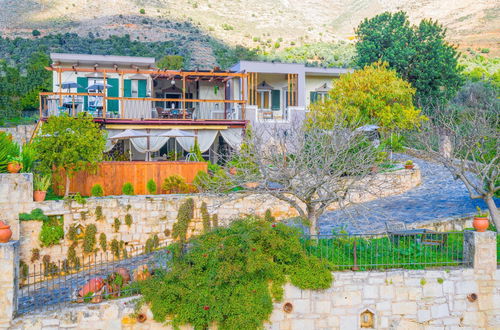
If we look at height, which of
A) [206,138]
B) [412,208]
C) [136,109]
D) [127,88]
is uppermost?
[127,88]

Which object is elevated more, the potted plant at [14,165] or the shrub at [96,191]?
the potted plant at [14,165]

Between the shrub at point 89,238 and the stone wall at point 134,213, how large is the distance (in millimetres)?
186

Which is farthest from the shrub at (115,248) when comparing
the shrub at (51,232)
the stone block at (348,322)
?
the stone block at (348,322)

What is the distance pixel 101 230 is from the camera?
15.7 meters

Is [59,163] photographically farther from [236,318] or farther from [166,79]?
[166,79]

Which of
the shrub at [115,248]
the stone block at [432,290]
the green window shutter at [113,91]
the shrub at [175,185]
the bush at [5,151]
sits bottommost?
the stone block at [432,290]

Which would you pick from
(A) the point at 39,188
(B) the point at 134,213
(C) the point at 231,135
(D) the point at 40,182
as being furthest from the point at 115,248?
(C) the point at 231,135

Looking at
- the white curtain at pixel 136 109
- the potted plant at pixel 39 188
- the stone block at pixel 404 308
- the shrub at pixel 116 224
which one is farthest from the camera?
the white curtain at pixel 136 109

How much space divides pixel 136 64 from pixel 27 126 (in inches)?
302

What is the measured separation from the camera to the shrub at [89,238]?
1534cm

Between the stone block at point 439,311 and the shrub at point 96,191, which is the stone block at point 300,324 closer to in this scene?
the stone block at point 439,311

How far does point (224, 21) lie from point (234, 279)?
70.6 metres

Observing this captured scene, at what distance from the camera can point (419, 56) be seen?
32469mm

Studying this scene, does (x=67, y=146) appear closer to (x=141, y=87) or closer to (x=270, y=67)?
(x=141, y=87)
